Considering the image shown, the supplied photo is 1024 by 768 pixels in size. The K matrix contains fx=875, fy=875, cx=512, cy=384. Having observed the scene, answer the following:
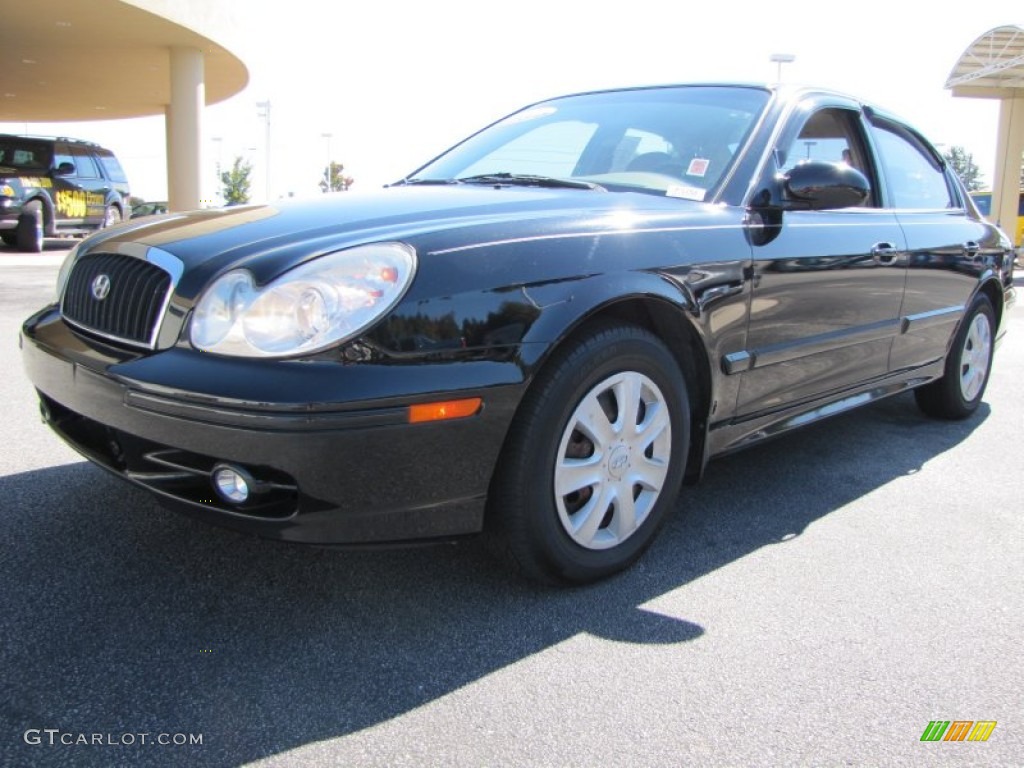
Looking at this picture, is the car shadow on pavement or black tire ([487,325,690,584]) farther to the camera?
black tire ([487,325,690,584])

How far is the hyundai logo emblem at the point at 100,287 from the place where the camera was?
2.46 metres

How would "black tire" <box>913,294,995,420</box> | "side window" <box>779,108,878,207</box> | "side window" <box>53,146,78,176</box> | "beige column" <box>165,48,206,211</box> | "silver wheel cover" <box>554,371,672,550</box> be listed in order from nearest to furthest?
"silver wheel cover" <box>554,371,672,550</box>, "side window" <box>779,108,878,207</box>, "black tire" <box>913,294,995,420</box>, "side window" <box>53,146,78,176</box>, "beige column" <box>165,48,206,211</box>

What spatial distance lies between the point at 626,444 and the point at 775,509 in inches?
41.2

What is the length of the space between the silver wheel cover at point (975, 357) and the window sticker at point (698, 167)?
2.35 meters

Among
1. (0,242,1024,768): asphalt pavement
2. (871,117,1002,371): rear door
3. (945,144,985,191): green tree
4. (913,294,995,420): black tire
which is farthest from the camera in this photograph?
(945,144,985,191): green tree

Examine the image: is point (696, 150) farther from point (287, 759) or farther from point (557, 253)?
point (287, 759)

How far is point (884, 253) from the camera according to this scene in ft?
11.8

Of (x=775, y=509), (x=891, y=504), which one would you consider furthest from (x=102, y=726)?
(x=891, y=504)

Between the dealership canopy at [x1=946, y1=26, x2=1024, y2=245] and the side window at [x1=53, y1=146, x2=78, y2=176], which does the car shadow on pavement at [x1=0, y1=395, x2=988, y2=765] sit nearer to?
the side window at [x1=53, y1=146, x2=78, y2=176]

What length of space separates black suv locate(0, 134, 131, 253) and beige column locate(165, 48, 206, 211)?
1.31 meters

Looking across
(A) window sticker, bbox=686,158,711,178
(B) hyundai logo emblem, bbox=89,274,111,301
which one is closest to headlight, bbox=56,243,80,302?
(B) hyundai logo emblem, bbox=89,274,111,301

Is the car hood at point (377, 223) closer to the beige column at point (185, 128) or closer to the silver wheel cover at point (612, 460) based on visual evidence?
the silver wheel cover at point (612, 460)

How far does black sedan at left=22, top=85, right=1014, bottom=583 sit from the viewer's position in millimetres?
2037

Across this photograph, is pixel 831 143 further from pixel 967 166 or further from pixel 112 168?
pixel 967 166
